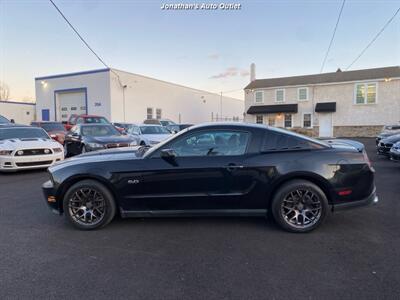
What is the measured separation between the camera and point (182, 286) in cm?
282

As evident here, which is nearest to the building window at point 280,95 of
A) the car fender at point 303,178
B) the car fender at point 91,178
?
the car fender at point 303,178

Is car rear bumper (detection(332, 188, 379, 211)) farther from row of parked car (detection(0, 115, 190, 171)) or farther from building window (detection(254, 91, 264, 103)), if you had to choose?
building window (detection(254, 91, 264, 103))

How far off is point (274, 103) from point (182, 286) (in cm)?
2971

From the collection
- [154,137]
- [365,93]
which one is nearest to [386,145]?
[154,137]

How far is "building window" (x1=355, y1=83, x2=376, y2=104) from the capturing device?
88.3ft

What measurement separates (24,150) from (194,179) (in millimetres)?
7064

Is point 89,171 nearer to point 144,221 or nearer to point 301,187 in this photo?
point 144,221

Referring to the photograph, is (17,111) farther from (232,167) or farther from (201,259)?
(201,259)

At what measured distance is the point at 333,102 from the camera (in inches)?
1109

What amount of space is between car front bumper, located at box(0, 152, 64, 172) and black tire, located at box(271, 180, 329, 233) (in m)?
7.71

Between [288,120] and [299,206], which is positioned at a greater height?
[288,120]

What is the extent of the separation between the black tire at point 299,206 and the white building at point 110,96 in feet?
86.4

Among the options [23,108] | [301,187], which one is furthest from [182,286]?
[23,108]

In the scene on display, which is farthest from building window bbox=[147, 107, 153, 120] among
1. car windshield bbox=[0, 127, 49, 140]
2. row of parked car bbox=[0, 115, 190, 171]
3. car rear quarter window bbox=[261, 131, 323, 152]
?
car rear quarter window bbox=[261, 131, 323, 152]
